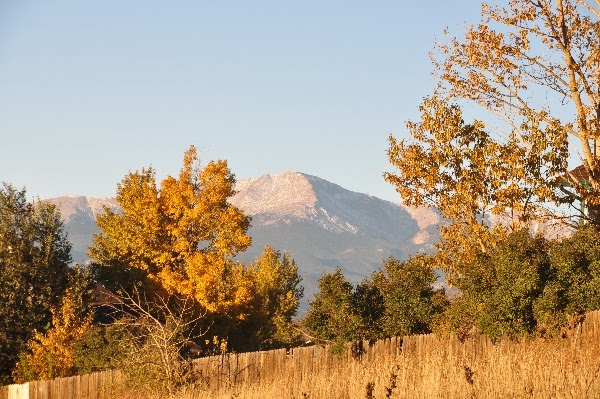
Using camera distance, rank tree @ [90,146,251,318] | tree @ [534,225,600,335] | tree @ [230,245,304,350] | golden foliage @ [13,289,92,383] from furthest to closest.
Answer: tree @ [230,245,304,350], tree @ [90,146,251,318], golden foliage @ [13,289,92,383], tree @ [534,225,600,335]

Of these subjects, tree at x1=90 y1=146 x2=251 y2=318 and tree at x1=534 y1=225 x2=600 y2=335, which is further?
tree at x1=90 y1=146 x2=251 y2=318

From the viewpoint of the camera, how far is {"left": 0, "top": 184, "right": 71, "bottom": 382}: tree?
45562 mm

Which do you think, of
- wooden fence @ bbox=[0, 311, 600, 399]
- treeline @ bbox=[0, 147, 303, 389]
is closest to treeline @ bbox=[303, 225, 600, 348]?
wooden fence @ bbox=[0, 311, 600, 399]

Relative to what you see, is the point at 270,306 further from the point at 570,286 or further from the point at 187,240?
the point at 570,286

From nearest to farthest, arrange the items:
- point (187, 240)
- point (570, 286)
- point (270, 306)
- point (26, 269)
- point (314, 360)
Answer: point (570, 286)
point (314, 360)
point (26, 269)
point (187, 240)
point (270, 306)

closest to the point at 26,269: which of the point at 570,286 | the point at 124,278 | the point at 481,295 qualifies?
the point at 124,278

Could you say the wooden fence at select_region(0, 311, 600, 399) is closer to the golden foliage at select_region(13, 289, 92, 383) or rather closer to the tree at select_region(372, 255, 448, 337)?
the tree at select_region(372, 255, 448, 337)

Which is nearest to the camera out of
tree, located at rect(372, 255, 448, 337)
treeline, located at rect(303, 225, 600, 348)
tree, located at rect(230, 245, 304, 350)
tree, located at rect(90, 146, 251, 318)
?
treeline, located at rect(303, 225, 600, 348)

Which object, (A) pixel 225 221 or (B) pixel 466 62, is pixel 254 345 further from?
(B) pixel 466 62

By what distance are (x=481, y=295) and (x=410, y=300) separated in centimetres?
302

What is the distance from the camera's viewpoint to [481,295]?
27375 millimetres

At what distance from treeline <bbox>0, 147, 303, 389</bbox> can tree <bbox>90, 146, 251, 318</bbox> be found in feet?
0.23

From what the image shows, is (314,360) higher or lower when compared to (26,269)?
lower

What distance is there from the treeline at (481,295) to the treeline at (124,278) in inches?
276
